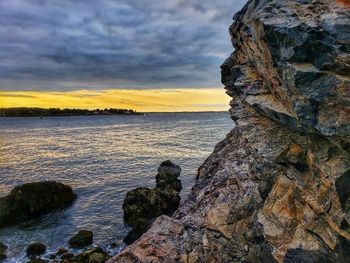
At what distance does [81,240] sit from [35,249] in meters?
2.83

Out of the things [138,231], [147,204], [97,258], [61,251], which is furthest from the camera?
[147,204]

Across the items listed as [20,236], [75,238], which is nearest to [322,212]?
[75,238]

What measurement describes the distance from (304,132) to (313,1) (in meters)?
3.72

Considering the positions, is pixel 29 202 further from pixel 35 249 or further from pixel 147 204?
pixel 147 204

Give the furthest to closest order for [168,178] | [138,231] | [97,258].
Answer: [168,178] < [138,231] < [97,258]

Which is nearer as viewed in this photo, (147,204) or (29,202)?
(147,204)

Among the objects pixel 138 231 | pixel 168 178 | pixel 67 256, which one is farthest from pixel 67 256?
pixel 168 178

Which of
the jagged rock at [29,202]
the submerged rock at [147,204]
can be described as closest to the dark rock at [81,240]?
the submerged rock at [147,204]

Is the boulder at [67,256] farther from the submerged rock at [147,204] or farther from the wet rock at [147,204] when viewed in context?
the wet rock at [147,204]

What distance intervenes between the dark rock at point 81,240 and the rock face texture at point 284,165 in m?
10.5

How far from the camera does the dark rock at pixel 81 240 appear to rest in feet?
77.2

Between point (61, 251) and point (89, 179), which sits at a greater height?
point (89, 179)

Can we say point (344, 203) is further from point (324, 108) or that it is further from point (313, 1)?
point (313, 1)

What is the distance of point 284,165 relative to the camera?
11844mm
